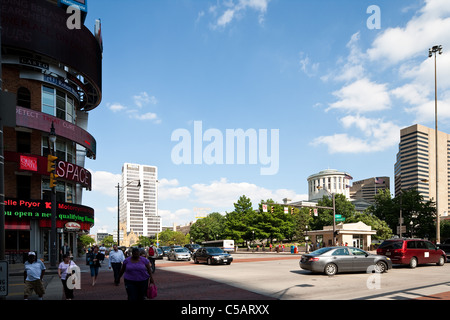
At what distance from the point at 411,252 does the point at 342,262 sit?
6.00 metres

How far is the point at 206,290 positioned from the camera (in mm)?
14133

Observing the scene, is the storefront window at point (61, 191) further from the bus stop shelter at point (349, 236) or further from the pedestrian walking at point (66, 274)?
the bus stop shelter at point (349, 236)

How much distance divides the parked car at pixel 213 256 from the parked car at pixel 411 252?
11800 millimetres

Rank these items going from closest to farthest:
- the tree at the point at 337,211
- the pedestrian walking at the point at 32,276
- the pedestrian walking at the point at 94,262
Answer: the pedestrian walking at the point at 32,276 → the pedestrian walking at the point at 94,262 → the tree at the point at 337,211

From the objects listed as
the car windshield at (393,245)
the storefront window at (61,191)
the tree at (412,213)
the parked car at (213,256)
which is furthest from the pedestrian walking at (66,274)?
the tree at (412,213)

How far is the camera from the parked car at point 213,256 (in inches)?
1161

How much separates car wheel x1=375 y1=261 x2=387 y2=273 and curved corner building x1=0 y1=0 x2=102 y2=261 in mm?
26762

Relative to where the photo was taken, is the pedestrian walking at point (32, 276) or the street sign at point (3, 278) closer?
the street sign at point (3, 278)

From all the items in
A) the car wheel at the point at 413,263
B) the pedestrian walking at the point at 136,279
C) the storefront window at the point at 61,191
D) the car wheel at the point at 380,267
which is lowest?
the car wheel at the point at 413,263

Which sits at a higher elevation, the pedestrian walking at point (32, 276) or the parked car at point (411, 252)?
the pedestrian walking at point (32, 276)

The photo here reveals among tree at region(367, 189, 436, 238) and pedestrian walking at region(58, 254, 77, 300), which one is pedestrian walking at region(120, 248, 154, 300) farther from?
tree at region(367, 189, 436, 238)
